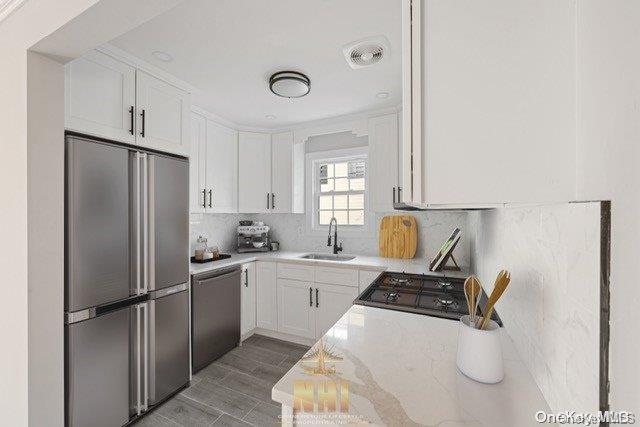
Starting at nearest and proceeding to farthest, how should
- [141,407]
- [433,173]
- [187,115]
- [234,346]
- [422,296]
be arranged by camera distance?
[433,173] < [422,296] < [141,407] < [187,115] < [234,346]

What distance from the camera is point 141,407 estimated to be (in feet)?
5.87

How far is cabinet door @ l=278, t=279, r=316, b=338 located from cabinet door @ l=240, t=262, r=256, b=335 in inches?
12.0

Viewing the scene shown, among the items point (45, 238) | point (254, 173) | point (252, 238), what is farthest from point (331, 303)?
point (45, 238)

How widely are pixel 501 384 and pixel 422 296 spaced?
0.78 metres

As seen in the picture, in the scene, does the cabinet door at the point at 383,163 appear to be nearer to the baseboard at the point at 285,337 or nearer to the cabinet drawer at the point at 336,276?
the cabinet drawer at the point at 336,276

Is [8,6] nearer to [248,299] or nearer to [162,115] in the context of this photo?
[162,115]

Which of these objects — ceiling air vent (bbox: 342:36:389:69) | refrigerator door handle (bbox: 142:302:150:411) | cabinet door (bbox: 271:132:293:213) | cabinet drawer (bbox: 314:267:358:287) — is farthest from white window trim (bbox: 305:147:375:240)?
refrigerator door handle (bbox: 142:302:150:411)

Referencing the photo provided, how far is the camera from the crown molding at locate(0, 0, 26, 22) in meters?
1.25

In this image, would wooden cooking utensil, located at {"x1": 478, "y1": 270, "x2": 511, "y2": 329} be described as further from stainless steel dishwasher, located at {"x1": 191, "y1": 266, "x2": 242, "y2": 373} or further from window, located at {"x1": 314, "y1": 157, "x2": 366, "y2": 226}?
window, located at {"x1": 314, "y1": 157, "x2": 366, "y2": 226}

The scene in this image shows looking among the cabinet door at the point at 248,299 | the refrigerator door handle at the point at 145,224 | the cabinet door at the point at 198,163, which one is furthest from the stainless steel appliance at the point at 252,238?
the refrigerator door handle at the point at 145,224

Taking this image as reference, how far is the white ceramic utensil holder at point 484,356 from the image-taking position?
74 cm

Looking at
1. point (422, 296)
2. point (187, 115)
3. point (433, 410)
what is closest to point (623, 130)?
point (433, 410)

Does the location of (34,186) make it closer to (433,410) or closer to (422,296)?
(433,410)

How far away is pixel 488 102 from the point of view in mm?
577
